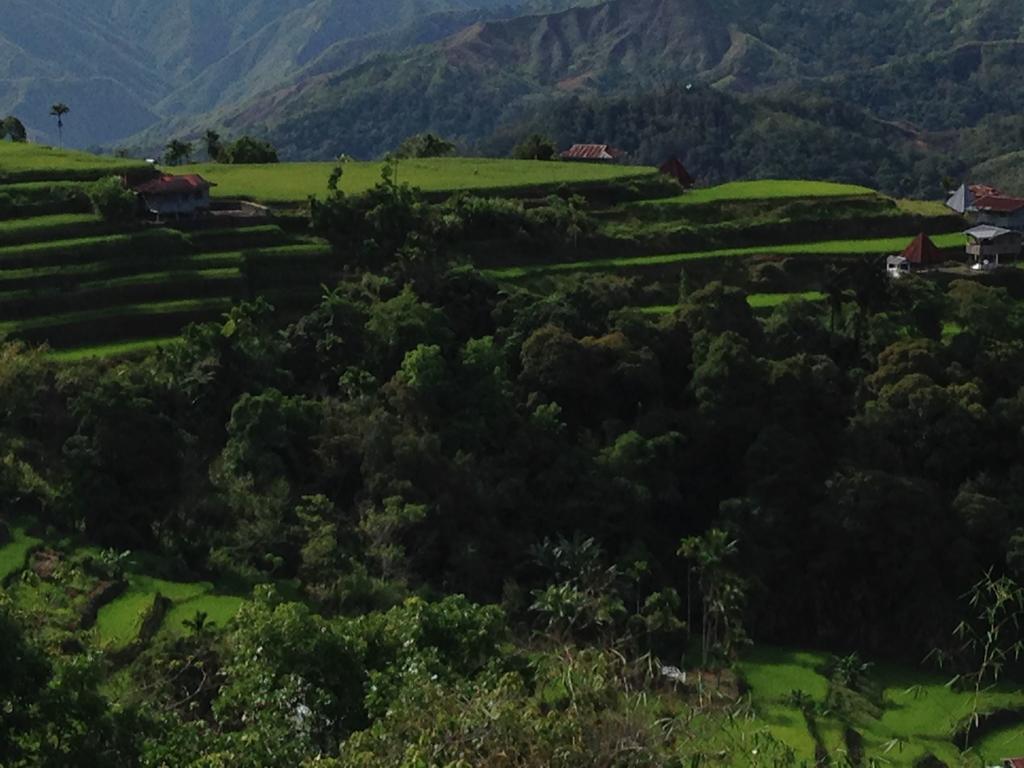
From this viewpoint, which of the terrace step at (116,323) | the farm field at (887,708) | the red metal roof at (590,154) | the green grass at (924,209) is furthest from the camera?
the red metal roof at (590,154)

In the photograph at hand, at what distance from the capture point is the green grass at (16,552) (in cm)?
2866

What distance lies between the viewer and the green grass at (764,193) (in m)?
52.6

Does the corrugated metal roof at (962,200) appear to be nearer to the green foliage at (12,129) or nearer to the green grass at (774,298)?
the green grass at (774,298)

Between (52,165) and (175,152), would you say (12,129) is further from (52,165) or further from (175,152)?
(52,165)

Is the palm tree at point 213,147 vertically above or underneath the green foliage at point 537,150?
above

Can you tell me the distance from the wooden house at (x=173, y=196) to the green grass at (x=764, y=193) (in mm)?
16311

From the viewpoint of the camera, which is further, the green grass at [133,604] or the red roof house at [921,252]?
the red roof house at [921,252]

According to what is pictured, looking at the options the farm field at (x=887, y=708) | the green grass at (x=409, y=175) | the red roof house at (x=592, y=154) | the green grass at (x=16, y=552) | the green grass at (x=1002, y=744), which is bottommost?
the green grass at (x=1002, y=744)

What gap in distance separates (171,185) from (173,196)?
35 cm

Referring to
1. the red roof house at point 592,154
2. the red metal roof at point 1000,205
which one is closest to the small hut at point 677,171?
the red roof house at point 592,154

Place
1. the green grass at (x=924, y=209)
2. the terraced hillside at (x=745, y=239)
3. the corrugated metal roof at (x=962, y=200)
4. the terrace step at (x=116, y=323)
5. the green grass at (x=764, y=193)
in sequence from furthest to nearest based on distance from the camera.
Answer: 1. the corrugated metal roof at (x=962, y=200)
2. the green grass at (x=924, y=209)
3. the green grass at (x=764, y=193)
4. the terraced hillside at (x=745, y=239)
5. the terrace step at (x=116, y=323)

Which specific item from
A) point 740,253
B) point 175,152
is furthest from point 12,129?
point 740,253

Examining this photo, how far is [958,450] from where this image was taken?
36.9 m

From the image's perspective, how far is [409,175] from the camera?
5359 centimetres
